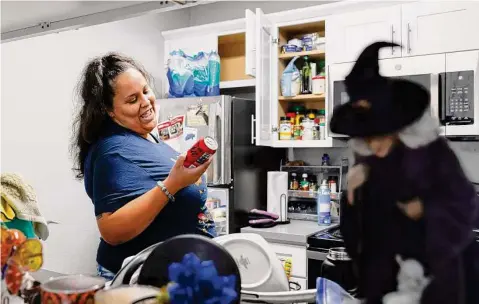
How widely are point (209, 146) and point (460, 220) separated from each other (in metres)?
0.39

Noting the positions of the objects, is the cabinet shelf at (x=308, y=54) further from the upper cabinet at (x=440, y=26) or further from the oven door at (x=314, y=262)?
the oven door at (x=314, y=262)

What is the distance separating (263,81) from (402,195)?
201 centimetres

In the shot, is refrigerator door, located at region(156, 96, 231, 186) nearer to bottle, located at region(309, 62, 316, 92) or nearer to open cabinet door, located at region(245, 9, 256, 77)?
open cabinet door, located at region(245, 9, 256, 77)

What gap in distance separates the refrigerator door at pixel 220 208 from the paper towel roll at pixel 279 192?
274 mm

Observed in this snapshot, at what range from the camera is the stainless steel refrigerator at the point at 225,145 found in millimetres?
2549

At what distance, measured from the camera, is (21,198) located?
0.70 metres

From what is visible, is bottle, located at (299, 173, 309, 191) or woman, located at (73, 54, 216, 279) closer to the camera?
woman, located at (73, 54, 216, 279)

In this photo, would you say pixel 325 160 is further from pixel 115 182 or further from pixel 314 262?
pixel 115 182

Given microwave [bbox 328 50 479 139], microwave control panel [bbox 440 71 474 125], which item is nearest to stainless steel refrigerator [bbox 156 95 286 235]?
microwave [bbox 328 50 479 139]

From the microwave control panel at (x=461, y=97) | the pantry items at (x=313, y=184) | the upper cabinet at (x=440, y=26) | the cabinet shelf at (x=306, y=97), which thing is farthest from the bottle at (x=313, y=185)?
the microwave control panel at (x=461, y=97)

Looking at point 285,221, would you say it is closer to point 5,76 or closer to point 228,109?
point 228,109

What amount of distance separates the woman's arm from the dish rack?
1.94 m

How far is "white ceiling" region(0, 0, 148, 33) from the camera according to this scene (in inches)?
31.3

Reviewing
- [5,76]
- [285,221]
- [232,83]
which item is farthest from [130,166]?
[232,83]
